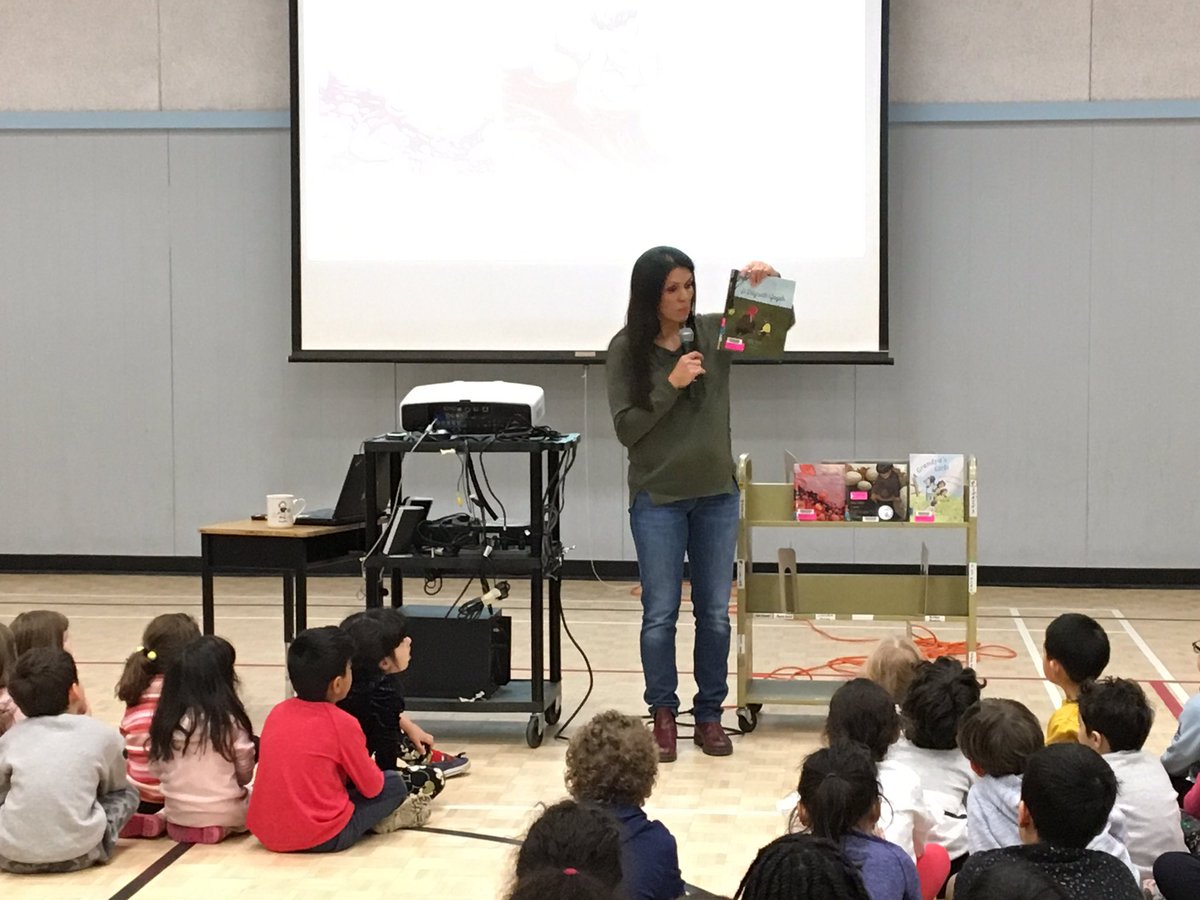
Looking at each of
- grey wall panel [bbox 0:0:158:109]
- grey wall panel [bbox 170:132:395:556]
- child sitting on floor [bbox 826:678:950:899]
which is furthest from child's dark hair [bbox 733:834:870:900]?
grey wall panel [bbox 0:0:158:109]

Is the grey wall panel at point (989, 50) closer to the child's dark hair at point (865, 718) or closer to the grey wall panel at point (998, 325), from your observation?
the grey wall panel at point (998, 325)

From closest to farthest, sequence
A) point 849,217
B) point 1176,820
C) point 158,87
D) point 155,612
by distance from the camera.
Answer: point 1176,820 < point 155,612 < point 849,217 < point 158,87

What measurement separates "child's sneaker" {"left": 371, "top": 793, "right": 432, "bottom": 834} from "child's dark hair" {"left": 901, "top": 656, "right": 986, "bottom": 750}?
130 cm

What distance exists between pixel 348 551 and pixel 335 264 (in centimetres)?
304

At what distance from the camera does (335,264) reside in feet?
25.7

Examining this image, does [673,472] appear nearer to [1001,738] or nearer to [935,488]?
[935,488]

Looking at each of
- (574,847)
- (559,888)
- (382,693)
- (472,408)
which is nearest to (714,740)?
(382,693)

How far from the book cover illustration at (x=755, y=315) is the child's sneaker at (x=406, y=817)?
1.65 m

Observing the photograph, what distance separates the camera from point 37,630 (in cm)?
400

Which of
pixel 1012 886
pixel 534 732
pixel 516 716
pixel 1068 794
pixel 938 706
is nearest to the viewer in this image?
pixel 1012 886

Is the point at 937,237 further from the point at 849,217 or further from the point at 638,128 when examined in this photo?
the point at 638,128

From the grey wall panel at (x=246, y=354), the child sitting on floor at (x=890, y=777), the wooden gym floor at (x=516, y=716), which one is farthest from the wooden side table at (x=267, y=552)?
the grey wall panel at (x=246, y=354)

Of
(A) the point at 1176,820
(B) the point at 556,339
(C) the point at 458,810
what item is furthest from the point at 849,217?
(A) the point at 1176,820

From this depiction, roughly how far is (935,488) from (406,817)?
2.12 m
